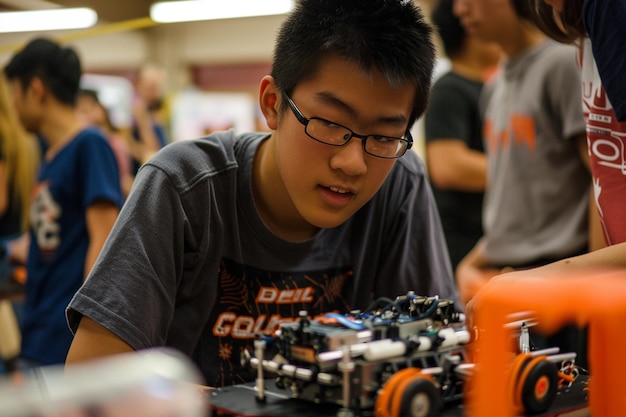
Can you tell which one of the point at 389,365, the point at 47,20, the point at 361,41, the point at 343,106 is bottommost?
the point at 389,365

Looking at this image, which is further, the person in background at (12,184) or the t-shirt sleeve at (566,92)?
the person in background at (12,184)

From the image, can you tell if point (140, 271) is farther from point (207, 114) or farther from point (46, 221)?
point (207, 114)

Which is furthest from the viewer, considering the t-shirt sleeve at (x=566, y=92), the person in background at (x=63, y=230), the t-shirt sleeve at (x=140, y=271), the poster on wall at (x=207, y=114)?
the poster on wall at (x=207, y=114)

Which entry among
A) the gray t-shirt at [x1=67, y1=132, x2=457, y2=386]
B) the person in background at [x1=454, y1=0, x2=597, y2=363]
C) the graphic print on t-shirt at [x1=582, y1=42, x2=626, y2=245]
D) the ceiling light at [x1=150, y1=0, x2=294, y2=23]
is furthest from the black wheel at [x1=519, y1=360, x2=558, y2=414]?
the ceiling light at [x1=150, y1=0, x2=294, y2=23]

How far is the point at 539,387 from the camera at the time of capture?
39.1 inches

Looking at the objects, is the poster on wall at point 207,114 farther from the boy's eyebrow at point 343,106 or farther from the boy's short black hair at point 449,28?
the boy's eyebrow at point 343,106

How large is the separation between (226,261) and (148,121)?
197 inches

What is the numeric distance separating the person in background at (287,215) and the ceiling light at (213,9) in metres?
6.60

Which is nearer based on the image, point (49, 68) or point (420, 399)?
point (420, 399)

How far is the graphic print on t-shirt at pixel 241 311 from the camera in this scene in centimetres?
150

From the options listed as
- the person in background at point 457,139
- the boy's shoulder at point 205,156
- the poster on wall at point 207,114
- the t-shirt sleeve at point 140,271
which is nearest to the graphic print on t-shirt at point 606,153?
the boy's shoulder at point 205,156

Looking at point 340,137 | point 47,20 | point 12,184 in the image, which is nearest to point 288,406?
point 340,137

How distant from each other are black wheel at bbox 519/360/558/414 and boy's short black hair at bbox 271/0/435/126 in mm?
563

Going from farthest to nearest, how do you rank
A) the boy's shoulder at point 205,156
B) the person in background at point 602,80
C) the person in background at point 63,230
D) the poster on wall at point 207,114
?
the poster on wall at point 207,114
the person in background at point 63,230
the boy's shoulder at point 205,156
the person in background at point 602,80
